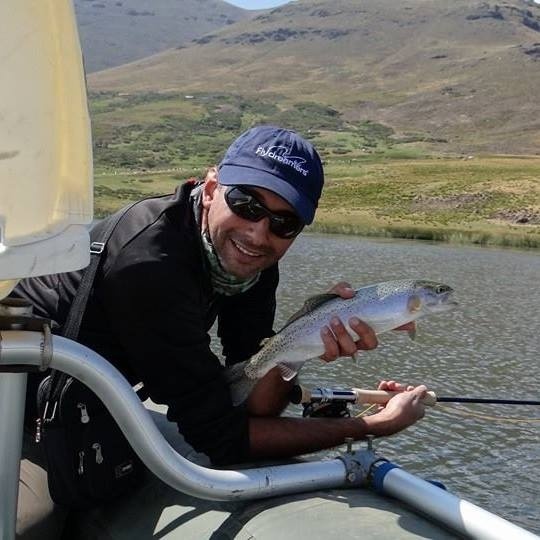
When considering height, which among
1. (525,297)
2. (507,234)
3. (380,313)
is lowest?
(507,234)

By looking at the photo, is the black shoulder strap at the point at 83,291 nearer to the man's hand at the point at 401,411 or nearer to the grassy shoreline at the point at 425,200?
the man's hand at the point at 401,411

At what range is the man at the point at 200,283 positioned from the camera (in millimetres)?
3230

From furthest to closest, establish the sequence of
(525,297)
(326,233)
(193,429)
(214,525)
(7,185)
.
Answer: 1. (326,233)
2. (525,297)
3. (193,429)
4. (214,525)
5. (7,185)

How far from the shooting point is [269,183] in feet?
11.0

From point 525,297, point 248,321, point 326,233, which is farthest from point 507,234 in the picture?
point 248,321

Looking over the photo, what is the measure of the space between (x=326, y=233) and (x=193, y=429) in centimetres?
4828

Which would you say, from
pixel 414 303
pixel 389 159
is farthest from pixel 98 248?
pixel 389 159

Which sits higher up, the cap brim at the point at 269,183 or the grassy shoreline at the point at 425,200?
the cap brim at the point at 269,183

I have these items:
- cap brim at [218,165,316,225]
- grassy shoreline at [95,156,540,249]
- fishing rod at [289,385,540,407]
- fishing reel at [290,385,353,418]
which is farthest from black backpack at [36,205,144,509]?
grassy shoreline at [95,156,540,249]

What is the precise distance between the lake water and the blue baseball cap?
215 inches

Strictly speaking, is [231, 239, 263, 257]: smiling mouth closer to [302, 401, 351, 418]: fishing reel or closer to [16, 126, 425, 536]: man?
[16, 126, 425, 536]: man

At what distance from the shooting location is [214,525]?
10.2 feet

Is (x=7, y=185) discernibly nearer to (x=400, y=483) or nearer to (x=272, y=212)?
(x=272, y=212)

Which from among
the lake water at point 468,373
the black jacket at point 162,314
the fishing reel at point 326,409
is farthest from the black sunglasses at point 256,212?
the lake water at point 468,373
